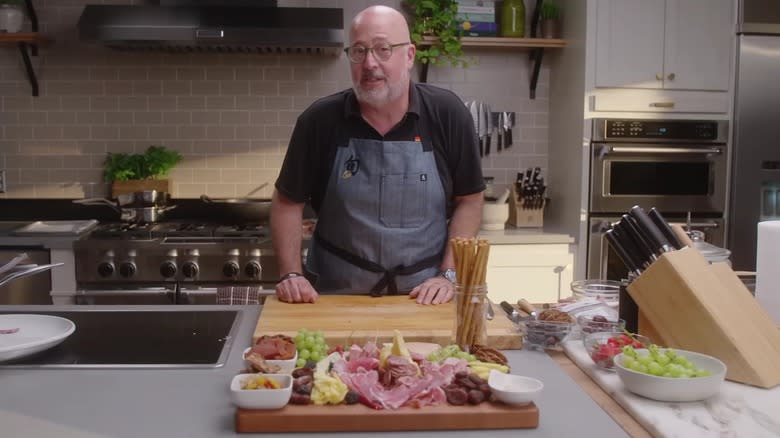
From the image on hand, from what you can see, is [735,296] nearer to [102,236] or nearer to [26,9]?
[102,236]

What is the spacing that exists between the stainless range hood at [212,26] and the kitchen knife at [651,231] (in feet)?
7.95

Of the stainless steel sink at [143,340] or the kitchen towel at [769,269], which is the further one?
the kitchen towel at [769,269]

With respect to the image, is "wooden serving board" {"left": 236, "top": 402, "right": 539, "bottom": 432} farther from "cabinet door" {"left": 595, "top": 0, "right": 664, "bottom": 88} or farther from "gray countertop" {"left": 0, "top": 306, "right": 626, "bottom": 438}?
"cabinet door" {"left": 595, "top": 0, "right": 664, "bottom": 88}

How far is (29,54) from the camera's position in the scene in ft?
14.1

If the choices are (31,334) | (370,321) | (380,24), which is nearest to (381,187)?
(380,24)

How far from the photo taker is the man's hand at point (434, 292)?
2127 mm

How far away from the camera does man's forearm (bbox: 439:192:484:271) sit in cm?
263

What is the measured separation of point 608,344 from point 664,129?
8.73 ft

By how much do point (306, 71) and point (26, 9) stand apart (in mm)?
1603

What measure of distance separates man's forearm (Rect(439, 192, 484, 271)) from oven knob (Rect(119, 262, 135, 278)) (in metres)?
1.78

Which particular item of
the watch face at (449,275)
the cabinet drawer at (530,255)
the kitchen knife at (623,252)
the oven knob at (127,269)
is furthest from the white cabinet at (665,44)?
the oven knob at (127,269)

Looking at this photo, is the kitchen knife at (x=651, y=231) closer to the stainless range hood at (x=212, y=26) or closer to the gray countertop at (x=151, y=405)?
the gray countertop at (x=151, y=405)

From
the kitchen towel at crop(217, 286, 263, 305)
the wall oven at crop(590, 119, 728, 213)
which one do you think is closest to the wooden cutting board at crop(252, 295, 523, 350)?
the kitchen towel at crop(217, 286, 263, 305)

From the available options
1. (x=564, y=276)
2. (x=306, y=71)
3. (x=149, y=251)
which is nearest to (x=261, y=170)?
(x=306, y=71)
